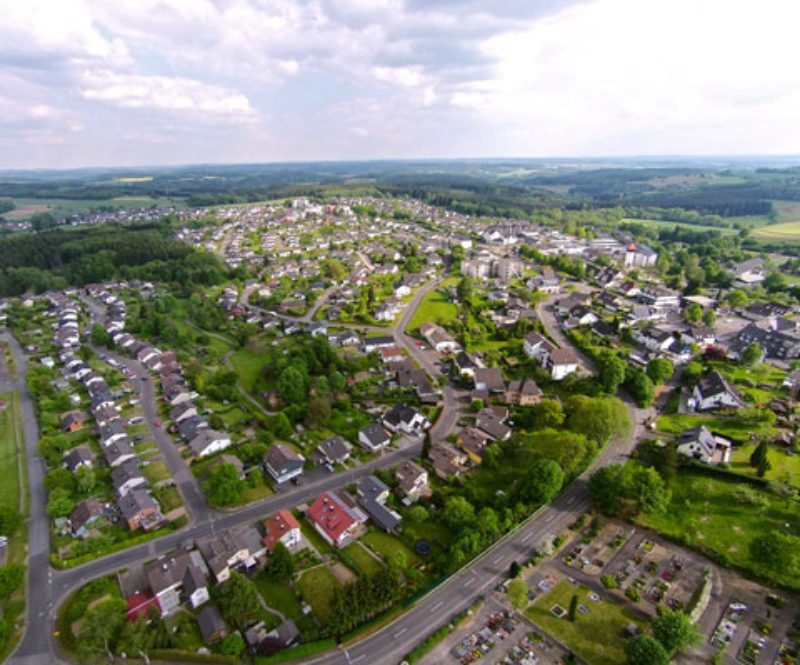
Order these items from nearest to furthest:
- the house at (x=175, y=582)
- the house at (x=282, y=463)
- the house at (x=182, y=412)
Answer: the house at (x=175, y=582)
the house at (x=282, y=463)
the house at (x=182, y=412)

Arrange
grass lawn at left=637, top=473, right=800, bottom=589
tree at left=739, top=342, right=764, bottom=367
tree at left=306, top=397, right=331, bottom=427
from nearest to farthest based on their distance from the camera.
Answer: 1. grass lawn at left=637, top=473, right=800, bottom=589
2. tree at left=306, top=397, right=331, bottom=427
3. tree at left=739, top=342, right=764, bottom=367

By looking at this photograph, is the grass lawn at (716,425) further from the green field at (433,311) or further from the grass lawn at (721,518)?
the green field at (433,311)

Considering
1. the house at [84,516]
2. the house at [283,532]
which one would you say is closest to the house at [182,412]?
the house at [84,516]

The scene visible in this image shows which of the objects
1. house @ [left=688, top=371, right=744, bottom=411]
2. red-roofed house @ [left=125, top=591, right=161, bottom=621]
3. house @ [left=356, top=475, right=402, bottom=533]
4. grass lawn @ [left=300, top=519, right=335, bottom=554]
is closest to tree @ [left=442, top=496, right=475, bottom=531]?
house @ [left=356, top=475, right=402, bottom=533]

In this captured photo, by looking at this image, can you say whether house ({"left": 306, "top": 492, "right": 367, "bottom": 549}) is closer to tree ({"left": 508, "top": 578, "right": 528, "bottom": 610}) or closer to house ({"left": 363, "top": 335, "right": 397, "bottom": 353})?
tree ({"left": 508, "top": 578, "right": 528, "bottom": 610})

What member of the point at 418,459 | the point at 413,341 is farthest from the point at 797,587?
the point at 413,341

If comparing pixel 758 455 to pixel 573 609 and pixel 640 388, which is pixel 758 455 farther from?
pixel 573 609
